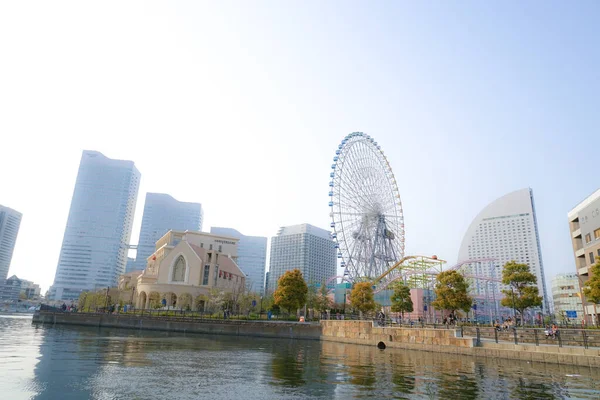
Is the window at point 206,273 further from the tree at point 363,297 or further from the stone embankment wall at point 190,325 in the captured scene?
the tree at point 363,297

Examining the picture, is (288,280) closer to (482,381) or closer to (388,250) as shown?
(388,250)

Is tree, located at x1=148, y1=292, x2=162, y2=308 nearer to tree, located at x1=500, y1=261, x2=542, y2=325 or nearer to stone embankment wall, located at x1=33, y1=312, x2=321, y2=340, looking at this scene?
stone embankment wall, located at x1=33, y1=312, x2=321, y2=340

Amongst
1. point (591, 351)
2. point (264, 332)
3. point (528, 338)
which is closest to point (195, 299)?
point (264, 332)

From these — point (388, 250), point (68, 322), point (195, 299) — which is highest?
point (388, 250)

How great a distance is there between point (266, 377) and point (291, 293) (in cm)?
3854

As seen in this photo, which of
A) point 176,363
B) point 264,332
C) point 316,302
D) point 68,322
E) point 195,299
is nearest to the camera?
point 176,363

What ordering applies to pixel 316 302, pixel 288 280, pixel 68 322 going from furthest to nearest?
pixel 316 302 → pixel 68 322 → pixel 288 280

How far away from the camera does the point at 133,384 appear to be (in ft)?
54.3

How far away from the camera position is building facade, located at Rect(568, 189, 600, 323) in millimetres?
57594

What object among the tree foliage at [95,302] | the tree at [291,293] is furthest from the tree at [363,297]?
the tree foliage at [95,302]

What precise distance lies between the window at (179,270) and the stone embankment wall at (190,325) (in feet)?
69.8

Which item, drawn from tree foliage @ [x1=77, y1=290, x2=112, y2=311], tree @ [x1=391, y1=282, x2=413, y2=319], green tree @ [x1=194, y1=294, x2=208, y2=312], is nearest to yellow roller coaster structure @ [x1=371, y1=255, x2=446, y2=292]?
tree @ [x1=391, y1=282, x2=413, y2=319]

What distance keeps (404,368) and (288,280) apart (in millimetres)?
35512

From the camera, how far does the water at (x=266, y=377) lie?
15.5m
